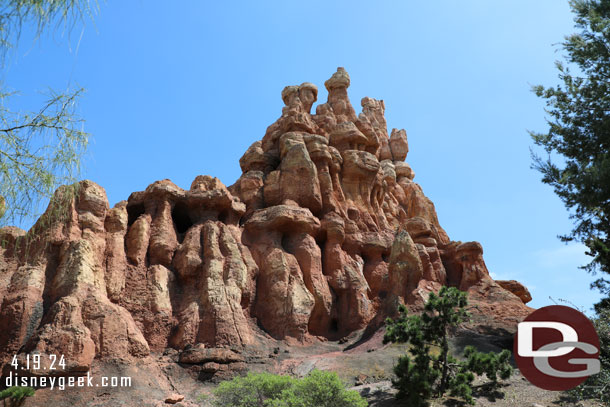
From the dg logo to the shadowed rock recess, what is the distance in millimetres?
5201

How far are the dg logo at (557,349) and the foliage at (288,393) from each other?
814 cm

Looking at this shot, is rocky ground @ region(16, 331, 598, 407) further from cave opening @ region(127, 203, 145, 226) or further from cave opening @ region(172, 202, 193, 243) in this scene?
cave opening @ region(127, 203, 145, 226)

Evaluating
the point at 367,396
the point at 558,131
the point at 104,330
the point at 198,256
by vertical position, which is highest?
the point at 558,131

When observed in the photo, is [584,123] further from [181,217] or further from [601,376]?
[181,217]

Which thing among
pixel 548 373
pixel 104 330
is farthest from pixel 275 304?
pixel 548 373

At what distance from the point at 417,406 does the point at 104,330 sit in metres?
14.6

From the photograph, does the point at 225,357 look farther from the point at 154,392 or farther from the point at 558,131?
the point at 558,131

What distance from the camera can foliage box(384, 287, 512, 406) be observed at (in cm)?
2175

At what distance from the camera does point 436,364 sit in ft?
78.0

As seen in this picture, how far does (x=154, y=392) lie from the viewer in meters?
23.6

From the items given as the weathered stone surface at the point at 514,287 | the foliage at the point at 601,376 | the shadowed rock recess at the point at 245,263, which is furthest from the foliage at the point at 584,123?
the weathered stone surface at the point at 514,287

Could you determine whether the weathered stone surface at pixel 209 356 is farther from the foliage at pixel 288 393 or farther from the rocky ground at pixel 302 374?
the foliage at pixel 288 393

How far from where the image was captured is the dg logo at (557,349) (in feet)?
64.6

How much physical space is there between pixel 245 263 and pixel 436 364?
14560 mm
